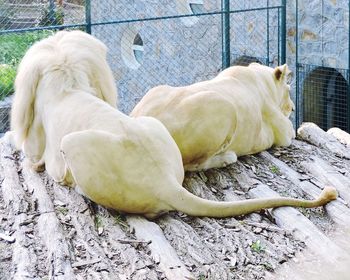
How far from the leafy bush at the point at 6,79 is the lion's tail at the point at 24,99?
434 centimetres

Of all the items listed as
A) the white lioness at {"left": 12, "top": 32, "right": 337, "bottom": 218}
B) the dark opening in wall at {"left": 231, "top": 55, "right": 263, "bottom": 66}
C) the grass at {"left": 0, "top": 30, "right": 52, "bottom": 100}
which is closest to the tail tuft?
the white lioness at {"left": 12, "top": 32, "right": 337, "bottom": 218}

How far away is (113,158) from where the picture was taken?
4.53 m

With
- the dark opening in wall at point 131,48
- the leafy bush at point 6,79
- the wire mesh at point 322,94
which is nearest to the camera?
the leafy bush at point 6,79

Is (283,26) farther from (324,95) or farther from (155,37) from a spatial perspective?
(155,37)

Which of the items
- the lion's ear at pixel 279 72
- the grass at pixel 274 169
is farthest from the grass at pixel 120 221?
the lion's ear at pixel 279 72

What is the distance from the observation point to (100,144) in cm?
456

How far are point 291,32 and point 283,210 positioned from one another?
6.25 metres

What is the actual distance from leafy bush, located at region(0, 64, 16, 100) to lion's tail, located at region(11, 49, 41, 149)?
4.34m

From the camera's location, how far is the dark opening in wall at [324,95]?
10.8 meters

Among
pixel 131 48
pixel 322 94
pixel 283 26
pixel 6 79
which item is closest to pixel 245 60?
pixel 322 94

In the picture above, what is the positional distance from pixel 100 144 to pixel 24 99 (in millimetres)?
1049

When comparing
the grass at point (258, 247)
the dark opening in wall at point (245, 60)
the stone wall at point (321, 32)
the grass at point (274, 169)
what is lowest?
the dark opening in wall at point (245, 60)

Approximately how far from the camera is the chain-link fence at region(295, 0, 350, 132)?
10039mm

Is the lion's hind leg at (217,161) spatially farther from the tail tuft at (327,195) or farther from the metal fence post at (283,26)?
the metal fence post at (283,26)
